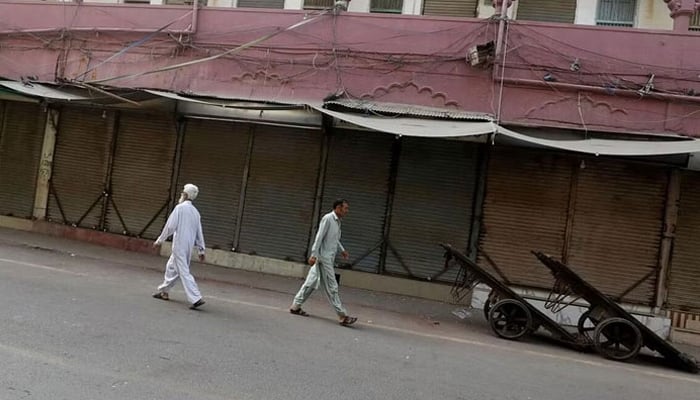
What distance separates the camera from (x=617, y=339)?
7.60 m

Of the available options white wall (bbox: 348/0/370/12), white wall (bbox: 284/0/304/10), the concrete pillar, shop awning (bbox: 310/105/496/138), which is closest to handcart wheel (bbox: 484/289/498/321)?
shop awning (bbox: 310/105/496/138)

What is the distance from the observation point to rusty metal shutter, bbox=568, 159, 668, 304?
972 cm

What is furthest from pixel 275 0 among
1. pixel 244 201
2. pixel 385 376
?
pixel 385 376

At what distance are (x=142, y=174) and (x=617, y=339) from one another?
9977mm

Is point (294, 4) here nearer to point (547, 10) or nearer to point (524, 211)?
point (547, 10)

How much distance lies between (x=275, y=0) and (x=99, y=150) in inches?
211

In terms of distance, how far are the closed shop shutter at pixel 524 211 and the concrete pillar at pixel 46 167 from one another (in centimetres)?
1004

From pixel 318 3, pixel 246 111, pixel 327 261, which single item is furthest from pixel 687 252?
pixel 318 3

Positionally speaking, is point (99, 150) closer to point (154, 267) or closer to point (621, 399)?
point (154, 267)

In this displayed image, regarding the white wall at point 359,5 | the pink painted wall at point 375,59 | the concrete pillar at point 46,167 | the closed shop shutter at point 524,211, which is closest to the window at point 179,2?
the pink painted wall at point 375,59

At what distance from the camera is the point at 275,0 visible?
12625 millimetres

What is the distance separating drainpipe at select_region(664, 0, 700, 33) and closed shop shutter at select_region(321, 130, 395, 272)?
213 inches

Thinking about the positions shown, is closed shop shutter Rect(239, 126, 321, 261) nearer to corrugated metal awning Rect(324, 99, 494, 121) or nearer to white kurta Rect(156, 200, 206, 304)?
corrugated metal awning Rect(324, 99, 494, 121)

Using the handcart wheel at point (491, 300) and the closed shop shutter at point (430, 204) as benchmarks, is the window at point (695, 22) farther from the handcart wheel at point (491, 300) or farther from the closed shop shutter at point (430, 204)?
the handcart wheel at point (491, 300)
